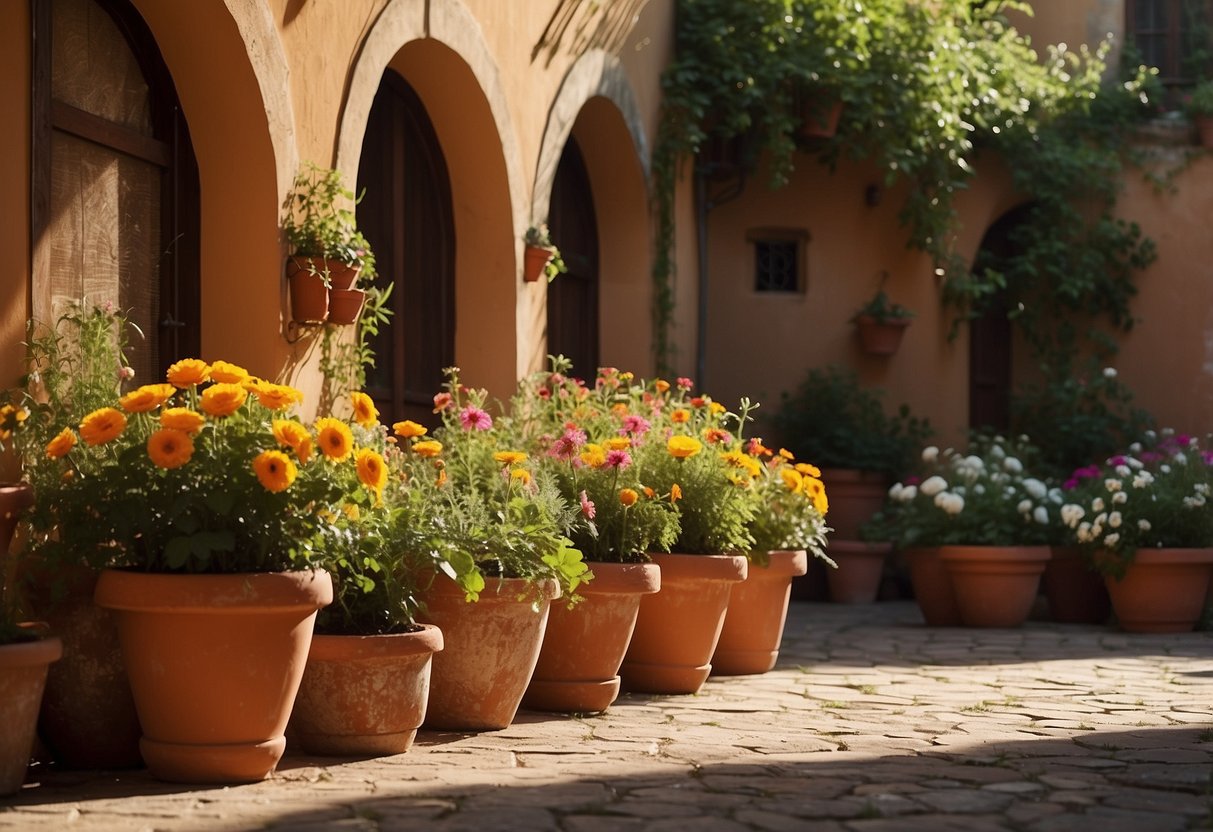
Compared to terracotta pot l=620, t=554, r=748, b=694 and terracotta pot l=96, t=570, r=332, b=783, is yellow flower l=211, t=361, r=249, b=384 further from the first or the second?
terracotta pot l=620, t=554, r=748, b=694

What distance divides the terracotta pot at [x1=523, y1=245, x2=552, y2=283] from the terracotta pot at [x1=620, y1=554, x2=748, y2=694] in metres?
2.30

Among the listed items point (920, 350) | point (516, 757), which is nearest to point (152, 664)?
point (516, 757)

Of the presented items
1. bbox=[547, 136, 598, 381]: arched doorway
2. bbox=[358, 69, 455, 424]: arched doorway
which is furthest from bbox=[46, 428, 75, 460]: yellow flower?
bbox=[547, 136, 598, 381]: arched doorway

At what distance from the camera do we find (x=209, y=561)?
3.89 metres

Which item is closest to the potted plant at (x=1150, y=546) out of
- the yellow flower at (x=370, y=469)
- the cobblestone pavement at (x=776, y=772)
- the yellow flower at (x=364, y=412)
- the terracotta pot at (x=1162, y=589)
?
the terracotta pot at (x=1162, y=589)

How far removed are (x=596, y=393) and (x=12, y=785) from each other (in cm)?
331

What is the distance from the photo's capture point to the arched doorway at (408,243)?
7062 millimetres

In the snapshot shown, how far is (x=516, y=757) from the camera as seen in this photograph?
441cm

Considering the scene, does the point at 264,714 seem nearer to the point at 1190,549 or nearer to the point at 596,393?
the point at 596,393

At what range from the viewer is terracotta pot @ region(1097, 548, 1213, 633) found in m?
8.44

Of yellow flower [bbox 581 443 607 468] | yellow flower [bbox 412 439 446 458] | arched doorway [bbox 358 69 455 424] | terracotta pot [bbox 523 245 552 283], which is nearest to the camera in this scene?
yellow flower [bbox 412 439 446 458]

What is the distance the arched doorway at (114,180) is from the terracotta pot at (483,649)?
130cm

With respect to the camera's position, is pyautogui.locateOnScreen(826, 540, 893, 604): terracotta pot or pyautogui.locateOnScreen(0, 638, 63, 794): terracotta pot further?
pyautogui.locateOnScreen(826, 540, 893, 604): terracotta pot

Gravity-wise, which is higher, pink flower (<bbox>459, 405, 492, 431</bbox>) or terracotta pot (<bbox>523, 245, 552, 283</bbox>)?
terracotta pot (<bbox>523, 245, 552, 283</bbox>)
